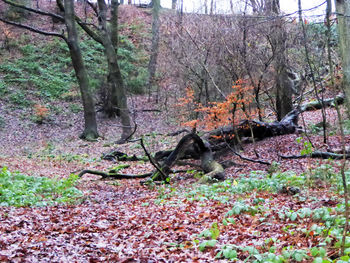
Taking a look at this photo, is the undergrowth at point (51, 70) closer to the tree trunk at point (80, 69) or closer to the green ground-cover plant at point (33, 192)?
the tree trunk at point (80, 69)

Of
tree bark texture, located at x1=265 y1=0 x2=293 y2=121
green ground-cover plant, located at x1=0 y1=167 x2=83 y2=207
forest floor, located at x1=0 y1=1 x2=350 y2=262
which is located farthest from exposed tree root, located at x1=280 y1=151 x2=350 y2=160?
green ground-cover plant, located at x1=0 y1=167 x2=83 y2=207

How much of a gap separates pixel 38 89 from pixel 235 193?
19.2 m

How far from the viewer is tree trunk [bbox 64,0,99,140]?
16.6 meters

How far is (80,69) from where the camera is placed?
17.0 m

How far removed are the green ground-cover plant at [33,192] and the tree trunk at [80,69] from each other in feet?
29.1

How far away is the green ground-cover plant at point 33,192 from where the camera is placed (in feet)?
21.9

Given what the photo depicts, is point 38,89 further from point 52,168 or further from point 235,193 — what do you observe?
point 235,193

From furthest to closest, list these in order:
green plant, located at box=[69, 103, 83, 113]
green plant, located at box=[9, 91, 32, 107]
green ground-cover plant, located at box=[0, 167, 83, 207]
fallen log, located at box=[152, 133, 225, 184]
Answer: green plant, located at box=[69, 103, 83, 113] → green plant, located at box=[9, 91, 32, 107] → fallen log, located at box=[152, 133, 225, 184] → green ground-cover plant, located at box=[0, 167, 83, 207]

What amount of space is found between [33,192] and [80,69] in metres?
10.7

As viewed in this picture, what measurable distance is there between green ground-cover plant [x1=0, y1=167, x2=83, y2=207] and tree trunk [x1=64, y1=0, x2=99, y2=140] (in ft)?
29.1

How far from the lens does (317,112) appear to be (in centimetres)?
1605

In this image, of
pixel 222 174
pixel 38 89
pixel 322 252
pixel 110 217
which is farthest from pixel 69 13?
pixel 322 252

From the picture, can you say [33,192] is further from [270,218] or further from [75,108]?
[75,108]

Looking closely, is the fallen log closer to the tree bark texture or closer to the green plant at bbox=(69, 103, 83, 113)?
the tree bark texture
